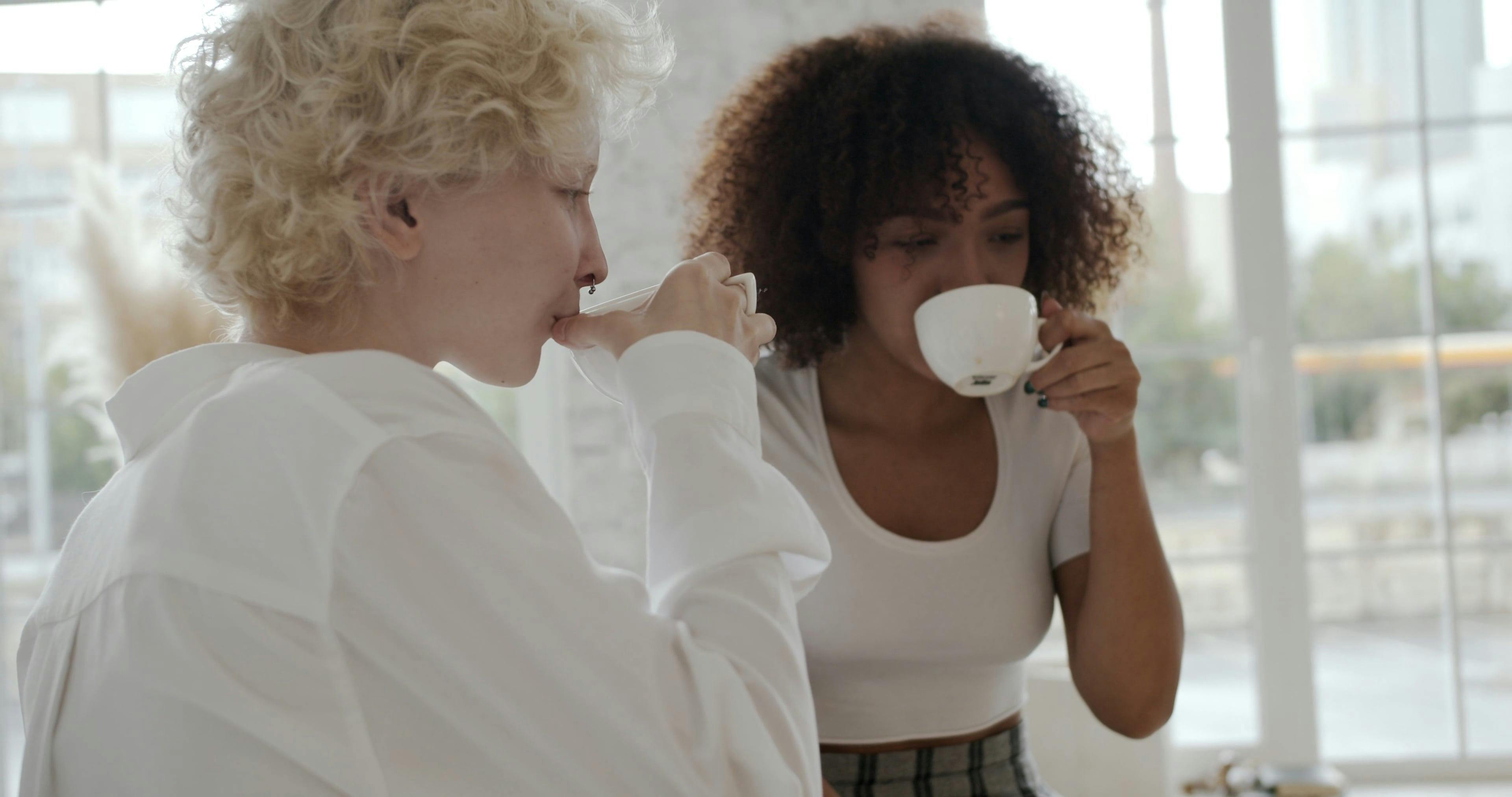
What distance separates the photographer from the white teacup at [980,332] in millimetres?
1085

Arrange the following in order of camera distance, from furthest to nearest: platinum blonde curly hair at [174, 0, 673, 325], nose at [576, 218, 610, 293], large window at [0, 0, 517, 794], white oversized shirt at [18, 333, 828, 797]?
1. large window at [0, 0, 517, 794]
2. nose at [576, 218, 610, 293]
3. platinum blonde curly hair at [174, 0, 673, 325]
4. white oversized shirt at [18, 333, 828, 797]

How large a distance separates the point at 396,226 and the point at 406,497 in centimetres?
22

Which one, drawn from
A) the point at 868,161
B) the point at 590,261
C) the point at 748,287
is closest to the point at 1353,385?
the point at 868,161

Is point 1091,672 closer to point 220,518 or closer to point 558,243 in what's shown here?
point 558,243

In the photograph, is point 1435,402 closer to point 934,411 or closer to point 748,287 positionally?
point 934,411

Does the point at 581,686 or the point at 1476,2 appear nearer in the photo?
the point at 581,686

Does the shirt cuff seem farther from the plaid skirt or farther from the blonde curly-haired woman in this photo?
the plaid skirt

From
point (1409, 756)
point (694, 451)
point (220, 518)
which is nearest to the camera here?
point (220, 518)

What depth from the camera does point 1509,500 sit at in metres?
2.49

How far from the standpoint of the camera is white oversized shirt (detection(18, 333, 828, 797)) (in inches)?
22.3

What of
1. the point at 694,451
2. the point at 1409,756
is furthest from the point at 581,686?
the point at 1409,756

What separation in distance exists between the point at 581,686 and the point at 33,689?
348 mm

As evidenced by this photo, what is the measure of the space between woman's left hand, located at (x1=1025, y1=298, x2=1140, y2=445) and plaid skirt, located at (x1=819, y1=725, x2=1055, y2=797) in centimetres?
36

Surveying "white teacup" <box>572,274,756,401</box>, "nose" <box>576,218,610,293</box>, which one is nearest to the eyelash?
"white teacup" <box>572,274,756,401</box>
